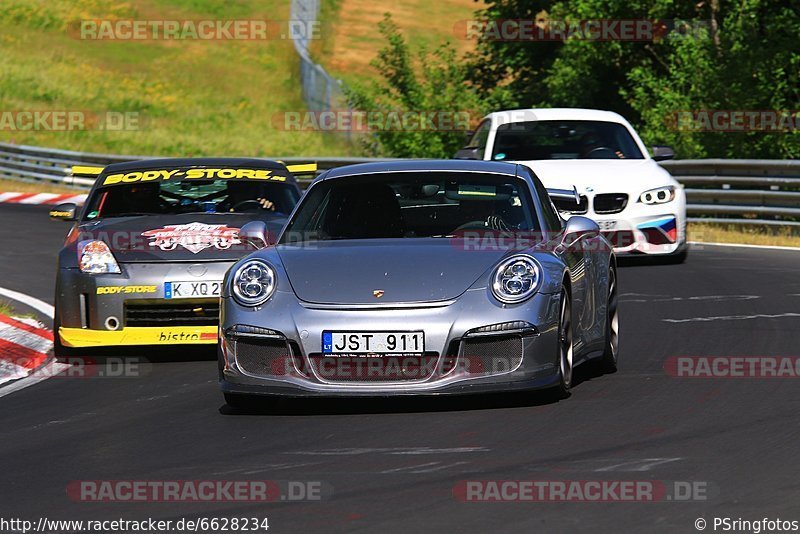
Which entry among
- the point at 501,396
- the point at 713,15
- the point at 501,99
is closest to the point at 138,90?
the point at 501,99

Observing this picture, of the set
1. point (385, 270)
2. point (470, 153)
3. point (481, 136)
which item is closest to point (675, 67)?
point (481, 136)

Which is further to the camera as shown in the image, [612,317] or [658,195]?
[658,195]

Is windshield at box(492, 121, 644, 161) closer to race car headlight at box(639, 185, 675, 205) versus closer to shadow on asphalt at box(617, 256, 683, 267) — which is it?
race car headlight at box(639, 185, 675, 205)

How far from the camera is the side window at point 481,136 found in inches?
685

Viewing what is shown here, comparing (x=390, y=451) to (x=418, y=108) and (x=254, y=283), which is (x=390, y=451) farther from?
(x=418, y=108)

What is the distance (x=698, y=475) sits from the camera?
6215mm

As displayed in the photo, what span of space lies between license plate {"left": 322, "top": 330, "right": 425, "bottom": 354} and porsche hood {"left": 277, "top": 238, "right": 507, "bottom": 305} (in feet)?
0.60

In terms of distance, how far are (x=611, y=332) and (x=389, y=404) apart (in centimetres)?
178

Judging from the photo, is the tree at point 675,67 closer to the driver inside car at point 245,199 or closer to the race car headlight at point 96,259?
the driver inside car at point 245,199

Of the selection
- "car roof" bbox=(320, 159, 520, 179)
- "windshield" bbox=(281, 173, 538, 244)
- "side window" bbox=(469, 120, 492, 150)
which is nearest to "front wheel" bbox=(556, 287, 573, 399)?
"windshield" bbox=(281, 173, 538, 244)

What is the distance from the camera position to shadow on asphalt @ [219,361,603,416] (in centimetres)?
808

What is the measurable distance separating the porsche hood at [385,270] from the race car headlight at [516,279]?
85 mm

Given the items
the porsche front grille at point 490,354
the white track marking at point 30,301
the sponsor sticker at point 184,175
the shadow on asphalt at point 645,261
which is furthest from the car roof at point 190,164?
the shadow on asphalt at point 645,261

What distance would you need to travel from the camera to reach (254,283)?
8.09 m
